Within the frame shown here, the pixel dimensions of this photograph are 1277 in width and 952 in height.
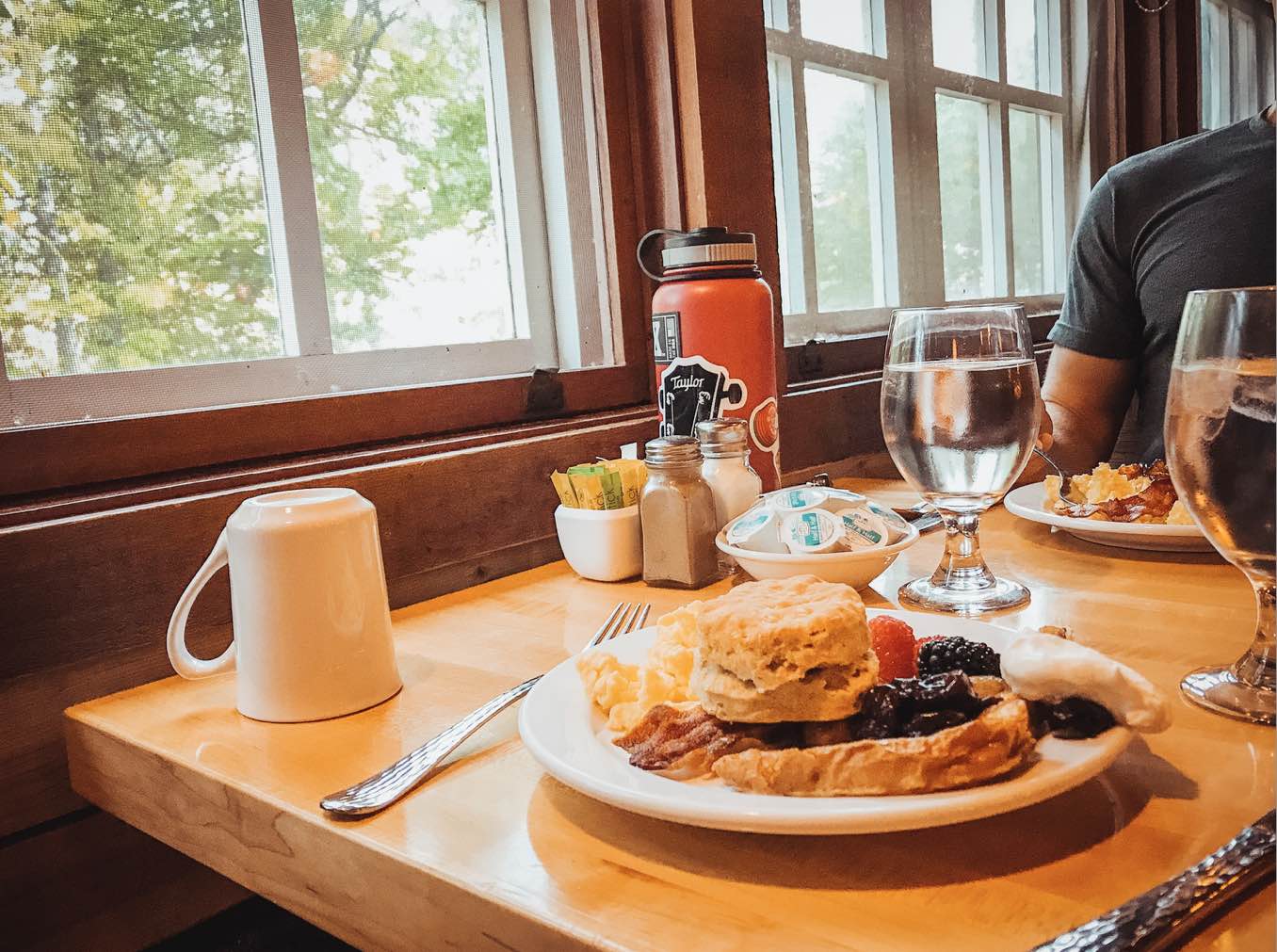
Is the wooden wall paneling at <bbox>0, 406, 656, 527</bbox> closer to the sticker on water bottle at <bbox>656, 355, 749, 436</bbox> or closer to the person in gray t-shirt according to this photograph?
the sticker on water bottle at <bbox>656, 355, 749, 436</bbox>

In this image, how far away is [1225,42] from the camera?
4.43m

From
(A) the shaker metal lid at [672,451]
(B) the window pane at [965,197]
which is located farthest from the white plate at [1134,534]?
(B) the window pane at [965,197]

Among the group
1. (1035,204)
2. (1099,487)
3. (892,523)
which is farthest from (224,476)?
(1035,204)

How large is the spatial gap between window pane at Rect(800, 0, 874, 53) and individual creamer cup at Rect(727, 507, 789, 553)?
160cm

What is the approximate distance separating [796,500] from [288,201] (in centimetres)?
72

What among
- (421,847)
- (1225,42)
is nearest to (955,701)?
(421,847)

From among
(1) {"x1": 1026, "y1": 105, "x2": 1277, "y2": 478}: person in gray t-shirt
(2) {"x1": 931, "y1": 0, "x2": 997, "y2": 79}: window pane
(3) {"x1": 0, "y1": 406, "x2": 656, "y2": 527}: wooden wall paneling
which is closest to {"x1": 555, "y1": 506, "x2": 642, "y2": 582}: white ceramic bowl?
(3) {"x1": 0, "y1": 406, "x2": 656, "y2": 527}: wooden wall paneling

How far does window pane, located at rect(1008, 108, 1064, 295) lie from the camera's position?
306 cm

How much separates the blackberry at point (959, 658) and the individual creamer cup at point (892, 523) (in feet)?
1.22

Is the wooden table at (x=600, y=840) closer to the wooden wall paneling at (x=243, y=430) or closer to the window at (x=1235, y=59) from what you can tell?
the wooden wall paneling at (x=243, y=430)

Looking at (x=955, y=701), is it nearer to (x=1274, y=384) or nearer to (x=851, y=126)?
(x=1274, y=384)

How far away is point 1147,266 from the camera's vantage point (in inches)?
70.9

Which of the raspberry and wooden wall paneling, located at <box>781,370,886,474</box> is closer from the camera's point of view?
the raspberry

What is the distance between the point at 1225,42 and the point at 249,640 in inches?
200
